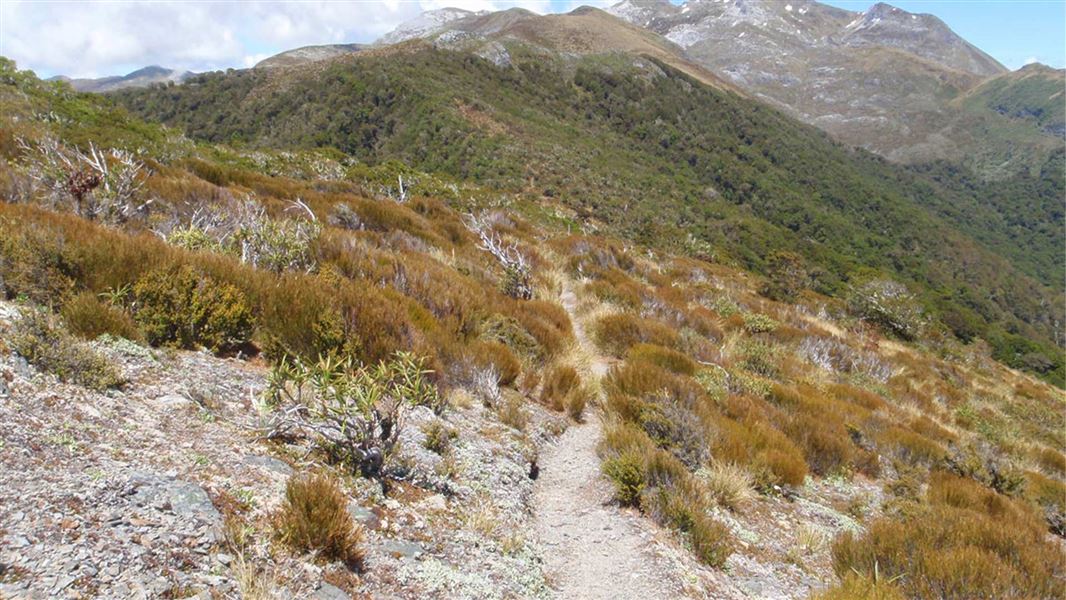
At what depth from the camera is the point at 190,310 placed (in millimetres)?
4004

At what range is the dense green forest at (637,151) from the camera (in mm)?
48969

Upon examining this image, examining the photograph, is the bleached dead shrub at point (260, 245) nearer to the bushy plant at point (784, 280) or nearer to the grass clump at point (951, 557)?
the grass clump at point (951, 557)

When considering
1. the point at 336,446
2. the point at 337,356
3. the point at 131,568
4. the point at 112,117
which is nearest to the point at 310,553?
the point at 131,568

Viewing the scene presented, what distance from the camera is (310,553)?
2.36m

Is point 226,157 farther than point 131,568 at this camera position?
Yes

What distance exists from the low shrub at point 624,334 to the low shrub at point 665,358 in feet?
2.04

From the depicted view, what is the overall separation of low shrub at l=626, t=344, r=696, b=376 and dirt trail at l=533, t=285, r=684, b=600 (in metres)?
2.57

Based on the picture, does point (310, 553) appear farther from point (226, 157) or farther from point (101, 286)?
point (226, 157)

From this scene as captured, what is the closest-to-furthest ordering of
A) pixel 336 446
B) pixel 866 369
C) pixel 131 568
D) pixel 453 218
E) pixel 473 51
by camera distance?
pixel 131 568 < pixel 336 446 < pixel 866 369 < pixel 453 218 < pixel 473 51

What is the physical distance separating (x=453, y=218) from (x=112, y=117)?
42.7ft

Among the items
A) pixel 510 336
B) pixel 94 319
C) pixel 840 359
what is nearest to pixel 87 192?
pixel 94 319

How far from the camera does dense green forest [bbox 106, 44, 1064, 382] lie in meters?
49.0

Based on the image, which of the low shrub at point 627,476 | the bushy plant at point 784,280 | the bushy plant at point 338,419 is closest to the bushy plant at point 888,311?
the bushy plant at point 784,280

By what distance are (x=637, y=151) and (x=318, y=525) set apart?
75582 millimetres
